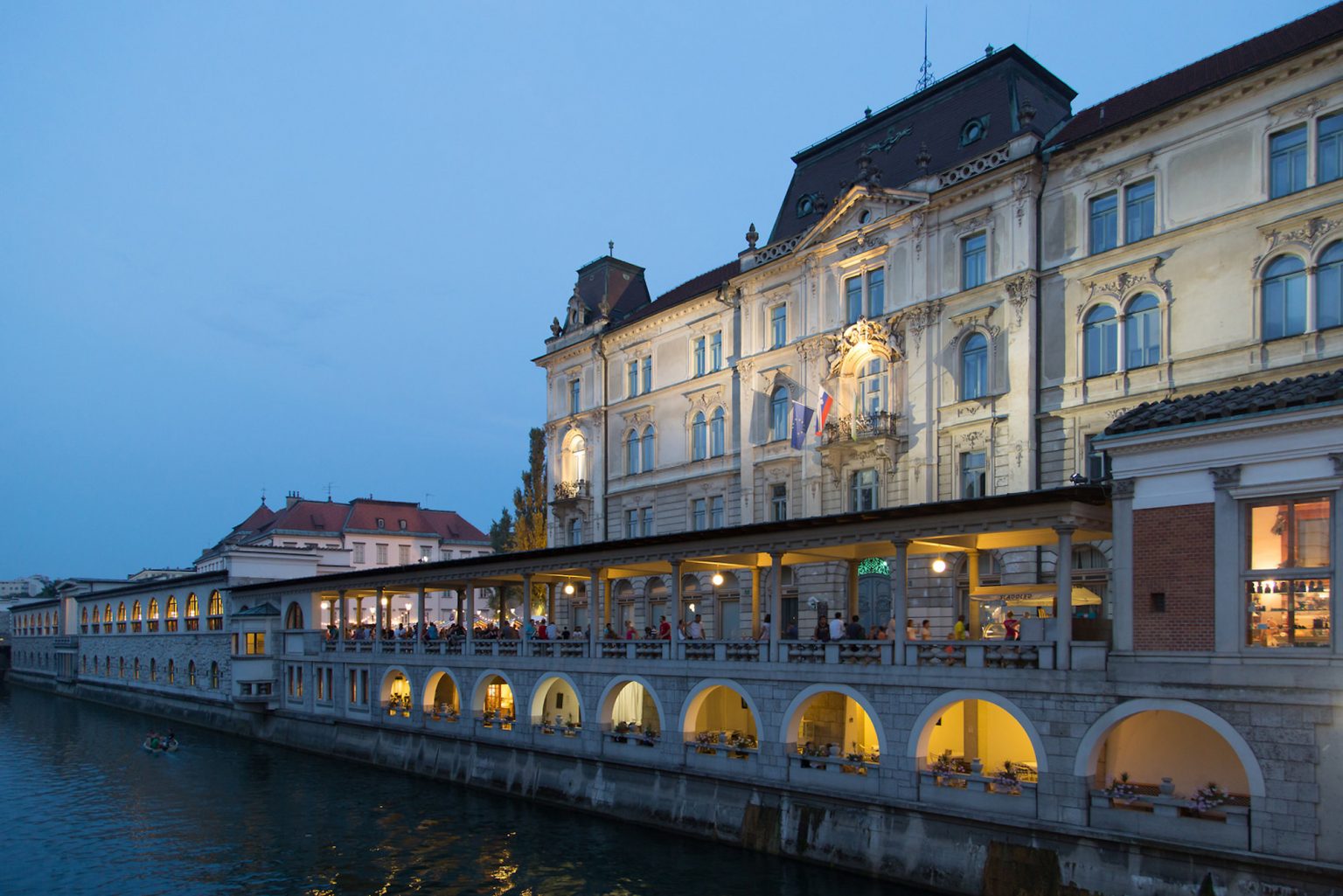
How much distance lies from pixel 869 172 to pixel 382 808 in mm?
30810

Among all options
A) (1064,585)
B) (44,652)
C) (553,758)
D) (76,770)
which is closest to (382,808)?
(553,758)

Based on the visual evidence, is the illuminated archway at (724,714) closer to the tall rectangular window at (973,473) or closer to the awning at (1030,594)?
the awning at (1030,594)

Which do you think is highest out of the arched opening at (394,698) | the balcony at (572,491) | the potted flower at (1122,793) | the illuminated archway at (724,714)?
the balcony at (572,491)

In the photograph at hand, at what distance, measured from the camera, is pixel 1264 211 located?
31.0 m

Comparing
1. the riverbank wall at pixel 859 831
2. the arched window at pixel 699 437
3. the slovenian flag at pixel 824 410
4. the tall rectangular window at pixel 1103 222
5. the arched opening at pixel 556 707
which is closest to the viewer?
the riverbank wall at pixel 859 831

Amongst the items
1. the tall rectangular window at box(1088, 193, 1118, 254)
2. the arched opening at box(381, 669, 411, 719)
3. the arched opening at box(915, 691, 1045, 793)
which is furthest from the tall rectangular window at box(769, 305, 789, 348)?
the arched opening at box(381, 669, 411, 719)

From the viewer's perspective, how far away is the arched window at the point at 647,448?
5594 centimetres

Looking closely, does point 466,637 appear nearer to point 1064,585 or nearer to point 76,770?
point 76,770

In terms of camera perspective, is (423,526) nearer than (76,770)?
No

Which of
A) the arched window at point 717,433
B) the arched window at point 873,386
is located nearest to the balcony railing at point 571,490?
the arched window at point 717,433

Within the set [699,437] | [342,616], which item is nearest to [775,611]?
[699,437]

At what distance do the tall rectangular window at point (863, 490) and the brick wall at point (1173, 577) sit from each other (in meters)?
20.3

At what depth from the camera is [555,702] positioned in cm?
4397

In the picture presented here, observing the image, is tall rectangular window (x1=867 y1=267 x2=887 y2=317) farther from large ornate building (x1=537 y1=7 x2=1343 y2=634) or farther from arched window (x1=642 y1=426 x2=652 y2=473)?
arched window (x1=642 y1=426 x2=652 y2=473)
